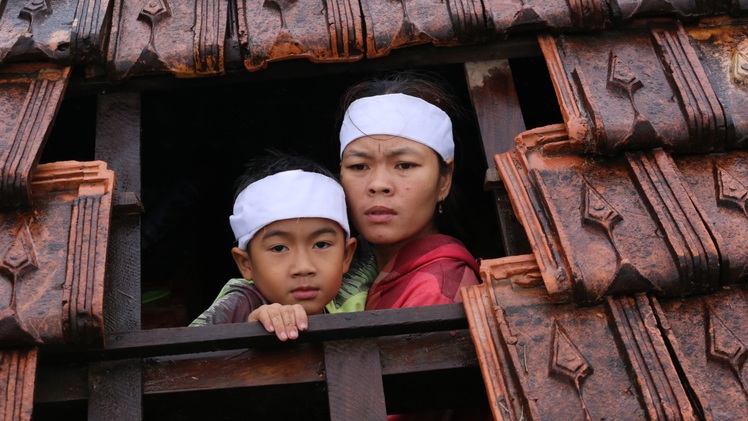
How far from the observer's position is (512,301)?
2.90 metres

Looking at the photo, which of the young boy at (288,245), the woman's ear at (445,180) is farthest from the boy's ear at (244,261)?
the woman's ear at (445,180)

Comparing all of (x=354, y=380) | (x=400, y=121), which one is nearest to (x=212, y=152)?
(x=400, y=121)

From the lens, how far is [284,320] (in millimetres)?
2885

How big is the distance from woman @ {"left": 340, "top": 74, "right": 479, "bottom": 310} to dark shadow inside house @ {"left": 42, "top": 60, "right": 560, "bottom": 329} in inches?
17.2

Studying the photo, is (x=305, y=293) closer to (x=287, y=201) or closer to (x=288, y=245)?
(x=288, y=245)

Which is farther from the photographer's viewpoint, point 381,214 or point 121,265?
point 381,214

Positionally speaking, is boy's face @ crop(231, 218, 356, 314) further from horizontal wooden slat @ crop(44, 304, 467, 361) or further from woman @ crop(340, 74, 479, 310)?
horizontal wooden slat @ crop(44, 304, 467, 361)

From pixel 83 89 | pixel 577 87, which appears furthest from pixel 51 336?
pixel 577 87

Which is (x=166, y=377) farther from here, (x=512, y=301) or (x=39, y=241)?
(x=512, y=301)

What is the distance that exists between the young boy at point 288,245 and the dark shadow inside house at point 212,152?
780 millimetres

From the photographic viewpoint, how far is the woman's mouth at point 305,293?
3.56m

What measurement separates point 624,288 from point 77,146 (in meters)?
2.54

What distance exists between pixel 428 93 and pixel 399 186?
56 cm

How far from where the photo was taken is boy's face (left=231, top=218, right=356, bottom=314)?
11.7 feet
